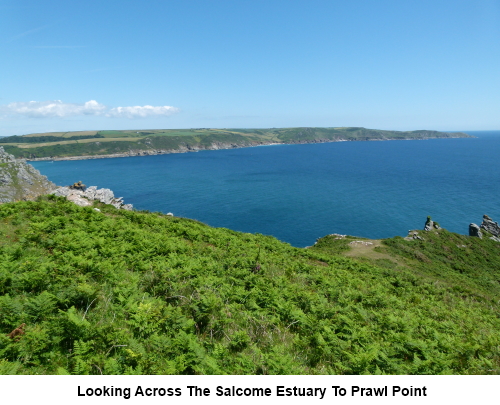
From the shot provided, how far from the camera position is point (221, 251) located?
16.7 m

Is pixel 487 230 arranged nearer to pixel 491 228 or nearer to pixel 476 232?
pixel 491 228

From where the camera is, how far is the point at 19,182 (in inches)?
4210

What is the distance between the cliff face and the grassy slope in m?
106

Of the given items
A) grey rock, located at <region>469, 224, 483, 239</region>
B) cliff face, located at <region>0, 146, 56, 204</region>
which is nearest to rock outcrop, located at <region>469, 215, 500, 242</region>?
grey rock, located at <region>469, 224, 483, 239</region>

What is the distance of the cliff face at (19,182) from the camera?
95625mm

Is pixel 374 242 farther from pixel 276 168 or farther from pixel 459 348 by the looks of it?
pixel 276 168

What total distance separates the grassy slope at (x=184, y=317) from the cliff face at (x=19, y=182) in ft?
349

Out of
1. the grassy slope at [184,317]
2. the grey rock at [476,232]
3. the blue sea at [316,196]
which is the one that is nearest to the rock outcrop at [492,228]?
the grey rock at [476,232]

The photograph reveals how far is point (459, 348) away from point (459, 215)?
286 feet

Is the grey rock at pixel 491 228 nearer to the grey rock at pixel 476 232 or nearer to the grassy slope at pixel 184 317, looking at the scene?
the grey rock at pixel 476 232

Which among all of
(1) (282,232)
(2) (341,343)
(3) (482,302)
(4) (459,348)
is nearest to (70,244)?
(2) (341,343)

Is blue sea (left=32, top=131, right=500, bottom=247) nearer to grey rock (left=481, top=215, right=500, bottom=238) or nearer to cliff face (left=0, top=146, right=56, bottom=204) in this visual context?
grey rock (left=481, top=215, right=500, bottom=238)

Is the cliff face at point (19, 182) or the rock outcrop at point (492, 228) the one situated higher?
A: the cliff face at point (19, 182)

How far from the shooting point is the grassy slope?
5906mm
